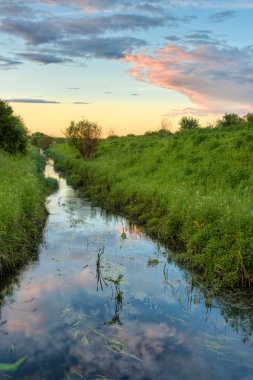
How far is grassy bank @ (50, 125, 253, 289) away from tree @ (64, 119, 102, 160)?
21.3 ft

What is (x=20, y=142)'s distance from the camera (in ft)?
105

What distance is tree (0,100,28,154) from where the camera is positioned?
3017 centimetres

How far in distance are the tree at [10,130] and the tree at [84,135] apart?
461 centimetres

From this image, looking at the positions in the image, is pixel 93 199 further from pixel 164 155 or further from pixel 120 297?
pixel 120 297

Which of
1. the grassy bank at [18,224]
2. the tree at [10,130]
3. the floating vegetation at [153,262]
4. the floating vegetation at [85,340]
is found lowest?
the floating vegetation at [85,340]

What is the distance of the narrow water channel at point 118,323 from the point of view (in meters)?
6.45

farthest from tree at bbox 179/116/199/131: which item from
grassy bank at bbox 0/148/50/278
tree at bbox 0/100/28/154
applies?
grassy bank at bbox 0/148/50/278

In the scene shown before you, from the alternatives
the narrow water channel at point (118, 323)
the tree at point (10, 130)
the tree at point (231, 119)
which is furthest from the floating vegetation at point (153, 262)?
the tree at point (231, 119)

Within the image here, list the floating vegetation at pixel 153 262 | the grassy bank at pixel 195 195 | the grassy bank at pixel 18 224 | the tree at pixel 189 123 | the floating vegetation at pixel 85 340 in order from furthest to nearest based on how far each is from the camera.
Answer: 1. the tree at pixel 189 123
2. the floating vegetation at pixel 153 262
3. the grassy bank at pixel 18 224
4. the grassy bank at pixel 195 195
5. the floating vegetation at pixel 85 340

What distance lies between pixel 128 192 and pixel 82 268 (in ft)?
26.3

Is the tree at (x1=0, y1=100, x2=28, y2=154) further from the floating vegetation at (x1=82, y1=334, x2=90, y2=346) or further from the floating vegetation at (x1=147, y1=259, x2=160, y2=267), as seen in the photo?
the floating vegetation at (x1=82, y1=334, x2=90, y2=346)

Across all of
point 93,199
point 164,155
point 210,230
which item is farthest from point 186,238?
point 164,155

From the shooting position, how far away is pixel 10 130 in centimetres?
3073

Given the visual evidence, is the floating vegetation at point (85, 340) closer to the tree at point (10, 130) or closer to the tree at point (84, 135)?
the tree at point (10, 130)
